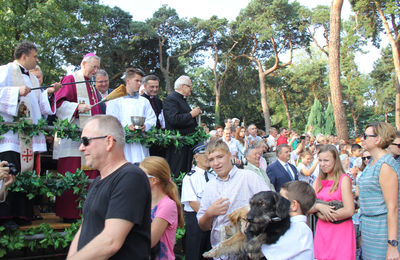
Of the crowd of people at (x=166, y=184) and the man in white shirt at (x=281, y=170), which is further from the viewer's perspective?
the man in white shirt at (x=281, y=170)

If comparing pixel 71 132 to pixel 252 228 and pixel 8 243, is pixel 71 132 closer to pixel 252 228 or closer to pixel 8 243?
pixel 8 243

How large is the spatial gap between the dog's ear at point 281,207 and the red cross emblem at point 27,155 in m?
3.42

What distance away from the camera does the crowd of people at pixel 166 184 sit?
7.38 feet

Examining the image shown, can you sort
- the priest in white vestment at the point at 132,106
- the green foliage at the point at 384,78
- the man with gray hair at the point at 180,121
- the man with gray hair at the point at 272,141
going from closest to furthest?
1. the priest in white vestment at the point at 132,106
2. the man with gray hair at the point at 180,121
3. the man with gray hair at the point at 272,141
4. the green foliage at the point at 384,78

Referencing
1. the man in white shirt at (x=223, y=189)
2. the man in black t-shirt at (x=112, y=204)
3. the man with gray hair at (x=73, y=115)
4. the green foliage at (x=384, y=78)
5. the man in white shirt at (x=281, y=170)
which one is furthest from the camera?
the green foliage at (x=384, y=78)

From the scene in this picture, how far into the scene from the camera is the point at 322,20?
35344mm

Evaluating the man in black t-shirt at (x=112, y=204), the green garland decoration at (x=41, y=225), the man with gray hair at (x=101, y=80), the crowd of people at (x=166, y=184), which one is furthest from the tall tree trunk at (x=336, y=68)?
the man in black t-shirt at (x=112, y=204)

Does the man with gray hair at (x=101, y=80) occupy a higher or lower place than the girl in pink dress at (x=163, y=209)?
higher

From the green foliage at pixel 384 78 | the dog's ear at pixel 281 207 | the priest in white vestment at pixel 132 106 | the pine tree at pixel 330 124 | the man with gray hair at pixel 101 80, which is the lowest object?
the pine tree at pixel 330 124

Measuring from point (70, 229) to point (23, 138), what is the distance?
133 cm

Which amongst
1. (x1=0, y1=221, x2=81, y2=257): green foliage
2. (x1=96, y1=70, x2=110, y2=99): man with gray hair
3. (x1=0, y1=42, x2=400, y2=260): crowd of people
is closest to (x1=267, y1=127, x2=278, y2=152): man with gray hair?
(x1=0, y1=42, x2=400, y2=260): crowd of people

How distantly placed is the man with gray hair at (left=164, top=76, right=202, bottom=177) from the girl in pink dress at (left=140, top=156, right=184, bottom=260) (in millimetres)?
2537

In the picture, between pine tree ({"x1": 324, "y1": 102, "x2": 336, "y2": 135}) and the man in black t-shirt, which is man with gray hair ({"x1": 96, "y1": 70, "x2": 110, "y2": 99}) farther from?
pine tree ({"x1": 324, "y1": 102, "x2": 336, "y2": 135})

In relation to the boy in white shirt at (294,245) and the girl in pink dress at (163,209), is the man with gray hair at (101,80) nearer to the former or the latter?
the girl in pink dress at (163,209)
